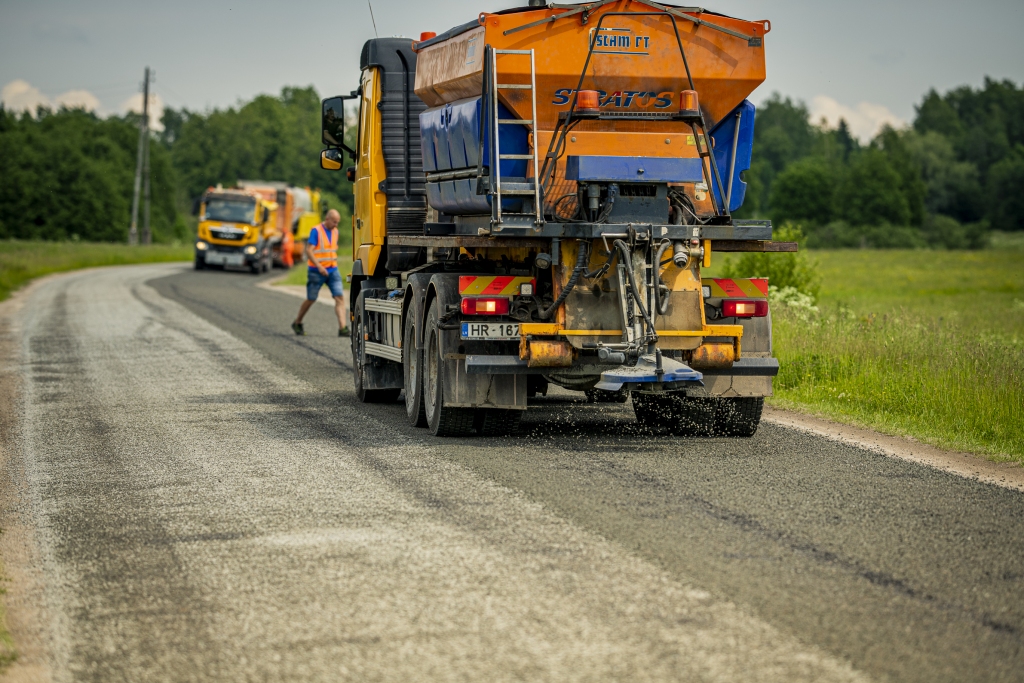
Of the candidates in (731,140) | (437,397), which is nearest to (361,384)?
(437,397)

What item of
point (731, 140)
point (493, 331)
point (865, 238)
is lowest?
point (493, 331)

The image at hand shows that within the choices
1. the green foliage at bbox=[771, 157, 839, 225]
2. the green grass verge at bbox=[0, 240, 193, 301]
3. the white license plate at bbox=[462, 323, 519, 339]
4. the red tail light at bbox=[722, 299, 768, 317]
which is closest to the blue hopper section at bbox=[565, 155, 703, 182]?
the red tail light at bbox=[722, 299, 768, 317]

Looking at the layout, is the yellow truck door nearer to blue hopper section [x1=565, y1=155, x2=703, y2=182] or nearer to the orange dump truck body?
the orange dump truck body

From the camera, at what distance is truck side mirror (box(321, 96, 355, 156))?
487 inches

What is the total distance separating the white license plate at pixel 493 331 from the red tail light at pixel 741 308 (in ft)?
5.16

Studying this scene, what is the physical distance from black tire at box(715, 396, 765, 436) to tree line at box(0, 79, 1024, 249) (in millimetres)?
82366

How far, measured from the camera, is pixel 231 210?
44.7 meters

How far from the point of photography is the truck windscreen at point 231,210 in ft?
146

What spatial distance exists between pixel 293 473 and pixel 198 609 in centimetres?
297

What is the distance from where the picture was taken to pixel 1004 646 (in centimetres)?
446

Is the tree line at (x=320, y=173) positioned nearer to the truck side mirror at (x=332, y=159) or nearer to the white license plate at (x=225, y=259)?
the white license plate at (x=225, y=259)

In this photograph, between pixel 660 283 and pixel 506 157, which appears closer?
pixel 660 283

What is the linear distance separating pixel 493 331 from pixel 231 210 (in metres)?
37.4

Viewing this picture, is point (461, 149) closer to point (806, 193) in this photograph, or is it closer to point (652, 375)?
point (652, 375)
